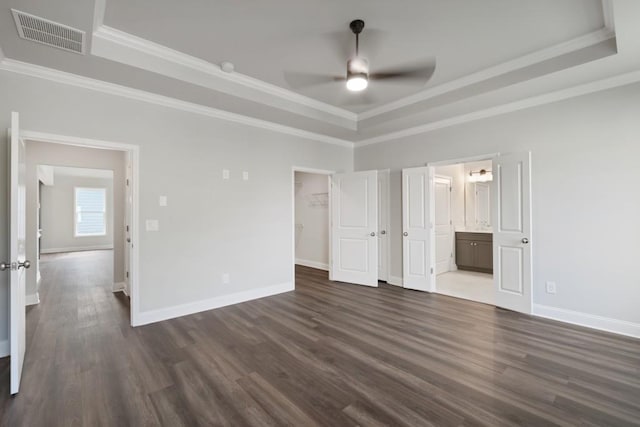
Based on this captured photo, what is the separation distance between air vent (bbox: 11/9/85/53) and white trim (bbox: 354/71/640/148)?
447 cm

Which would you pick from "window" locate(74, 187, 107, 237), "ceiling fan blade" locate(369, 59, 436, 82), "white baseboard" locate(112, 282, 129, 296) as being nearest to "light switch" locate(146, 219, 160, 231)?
"white baseboard" locate(112, 282, 129, 296)

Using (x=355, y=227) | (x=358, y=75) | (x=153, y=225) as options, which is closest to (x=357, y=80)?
(x=358, y=75)

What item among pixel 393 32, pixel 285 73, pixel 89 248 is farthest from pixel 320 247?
pixel 89 248

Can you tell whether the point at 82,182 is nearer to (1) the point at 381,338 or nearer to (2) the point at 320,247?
→ (2) the point at 320,247

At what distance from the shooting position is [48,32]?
2332 millimetres

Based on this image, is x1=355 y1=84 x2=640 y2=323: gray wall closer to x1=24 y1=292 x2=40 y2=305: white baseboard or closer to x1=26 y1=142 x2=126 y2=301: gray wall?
x1=26 y1=142 x2=126 y2=301: gray wall

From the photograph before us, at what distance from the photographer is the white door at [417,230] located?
15.8ft

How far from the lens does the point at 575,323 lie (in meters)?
3.46

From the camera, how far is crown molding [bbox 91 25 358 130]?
2680mm

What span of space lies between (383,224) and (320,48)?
11.2 ft

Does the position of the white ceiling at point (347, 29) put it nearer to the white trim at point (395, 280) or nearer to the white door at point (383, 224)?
the white door at point (383, 224)

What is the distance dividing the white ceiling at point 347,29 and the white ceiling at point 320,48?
0.03 ft

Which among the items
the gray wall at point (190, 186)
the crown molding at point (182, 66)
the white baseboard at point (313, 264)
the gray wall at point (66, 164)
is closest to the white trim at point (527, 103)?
the crown molding at point (182, 66)

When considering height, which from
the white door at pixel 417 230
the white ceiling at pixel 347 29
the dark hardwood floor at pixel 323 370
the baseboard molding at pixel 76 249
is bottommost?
the dark hardwood floor at pixel 323 370
